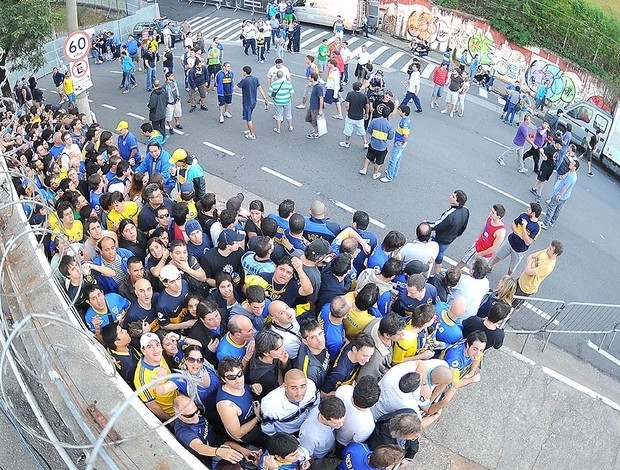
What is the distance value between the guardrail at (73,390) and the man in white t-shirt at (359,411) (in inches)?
47.7

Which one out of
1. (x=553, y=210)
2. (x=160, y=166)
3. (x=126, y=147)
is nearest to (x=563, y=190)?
(x=553, y=210)

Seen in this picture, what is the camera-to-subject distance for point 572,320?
9.36m

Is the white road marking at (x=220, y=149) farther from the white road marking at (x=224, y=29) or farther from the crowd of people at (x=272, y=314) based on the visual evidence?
the white road marking at (x=224, y=29)

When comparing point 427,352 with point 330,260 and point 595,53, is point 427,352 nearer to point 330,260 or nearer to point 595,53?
point 330,260

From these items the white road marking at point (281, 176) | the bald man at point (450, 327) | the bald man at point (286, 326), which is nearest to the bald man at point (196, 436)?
the bald man at point (286, 326)

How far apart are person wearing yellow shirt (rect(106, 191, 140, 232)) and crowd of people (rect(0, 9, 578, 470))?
Answer: 0.03 meters

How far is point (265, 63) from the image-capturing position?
69.0 feet

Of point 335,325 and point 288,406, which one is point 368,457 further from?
point 335,325

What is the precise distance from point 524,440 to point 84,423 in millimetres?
4709

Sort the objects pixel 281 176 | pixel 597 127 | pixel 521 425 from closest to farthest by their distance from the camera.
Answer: pixel 521 425 → pixel 281 176 → pixel 597 127

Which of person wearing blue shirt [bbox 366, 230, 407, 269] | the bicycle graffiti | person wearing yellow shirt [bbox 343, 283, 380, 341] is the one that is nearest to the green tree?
person wearing blue shirt [bbox 366, 230, 407, 269]

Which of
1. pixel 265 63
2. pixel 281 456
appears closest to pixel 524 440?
pixel 281 456

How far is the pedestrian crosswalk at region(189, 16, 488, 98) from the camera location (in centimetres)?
2380

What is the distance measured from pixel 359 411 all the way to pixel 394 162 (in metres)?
8.22
